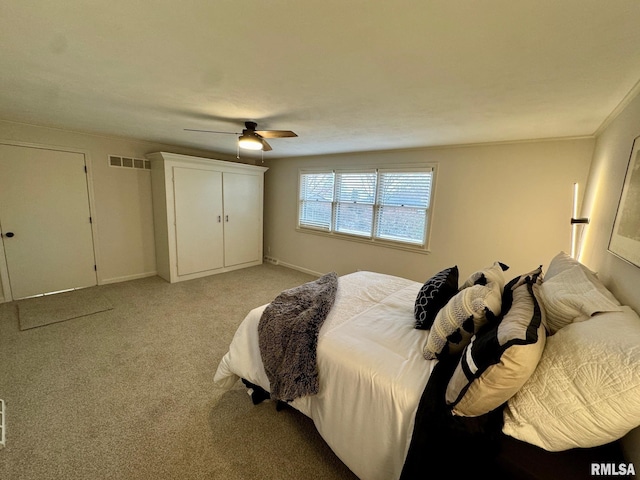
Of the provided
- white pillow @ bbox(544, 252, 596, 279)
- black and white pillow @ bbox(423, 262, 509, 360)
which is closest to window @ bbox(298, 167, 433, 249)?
white pillow @ bbox(544, 252, 596, 279)

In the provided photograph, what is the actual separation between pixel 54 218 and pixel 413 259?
5.13 meters

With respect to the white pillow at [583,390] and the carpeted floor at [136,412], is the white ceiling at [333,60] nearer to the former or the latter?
the white pillow at [583,390]

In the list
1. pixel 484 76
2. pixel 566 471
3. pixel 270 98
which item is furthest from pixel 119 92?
pixel 566 471

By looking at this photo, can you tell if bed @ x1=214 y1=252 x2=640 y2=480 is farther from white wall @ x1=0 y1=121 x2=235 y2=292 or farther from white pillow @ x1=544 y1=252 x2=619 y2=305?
white wall @ x1=0 y1=121 x2=235 y2=292

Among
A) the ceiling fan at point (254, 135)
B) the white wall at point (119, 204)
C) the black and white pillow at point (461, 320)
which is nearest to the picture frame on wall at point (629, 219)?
the black and white pillow at point (461, 320)

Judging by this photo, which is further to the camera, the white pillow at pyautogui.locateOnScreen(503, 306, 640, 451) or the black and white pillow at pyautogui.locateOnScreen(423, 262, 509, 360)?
the black and white pillow at pyautogui.locateOnScreen(423, 262, 509, 360)

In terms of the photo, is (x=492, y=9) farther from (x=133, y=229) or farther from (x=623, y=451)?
(x=133, y=229)

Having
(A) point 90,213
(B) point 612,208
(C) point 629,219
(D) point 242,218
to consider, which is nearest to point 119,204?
(A) point 90,213

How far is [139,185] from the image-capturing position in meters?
4.22

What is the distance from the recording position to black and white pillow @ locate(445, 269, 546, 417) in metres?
0.89

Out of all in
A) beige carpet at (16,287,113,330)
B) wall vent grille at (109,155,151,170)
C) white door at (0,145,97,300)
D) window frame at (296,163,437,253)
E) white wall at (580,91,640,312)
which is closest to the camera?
white wall at (580,91,640,312)

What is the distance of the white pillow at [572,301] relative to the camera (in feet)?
3.66

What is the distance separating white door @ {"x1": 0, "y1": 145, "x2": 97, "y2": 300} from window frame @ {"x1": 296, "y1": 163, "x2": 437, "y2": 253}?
3391 mm

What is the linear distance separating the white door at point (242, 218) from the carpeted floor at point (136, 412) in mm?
2198
